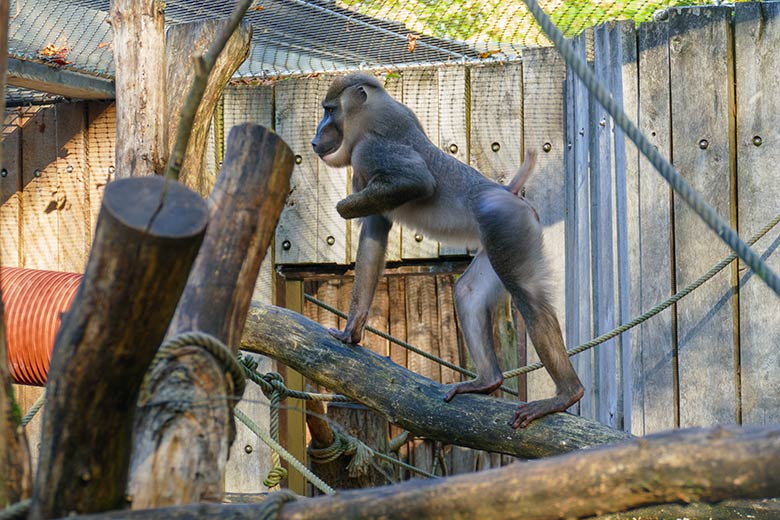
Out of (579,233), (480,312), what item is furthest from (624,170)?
(480,312)

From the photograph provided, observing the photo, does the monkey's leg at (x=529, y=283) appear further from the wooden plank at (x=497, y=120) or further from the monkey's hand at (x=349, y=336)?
the wooden plank at (x=497, y=120)

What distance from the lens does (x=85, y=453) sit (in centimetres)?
199

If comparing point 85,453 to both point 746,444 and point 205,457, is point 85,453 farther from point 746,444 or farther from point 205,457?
point 746,444

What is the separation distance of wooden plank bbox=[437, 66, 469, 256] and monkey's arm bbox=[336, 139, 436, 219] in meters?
1.33

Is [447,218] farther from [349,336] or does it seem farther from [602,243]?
[602,243]

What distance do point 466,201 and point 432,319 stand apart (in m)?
3.59

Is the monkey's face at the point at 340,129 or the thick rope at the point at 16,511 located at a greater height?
the monkey's face at the point at 340,129

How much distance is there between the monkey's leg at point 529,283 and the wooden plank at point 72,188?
10.7 ft

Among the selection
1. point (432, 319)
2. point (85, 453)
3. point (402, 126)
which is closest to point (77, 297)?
point (85, 453)

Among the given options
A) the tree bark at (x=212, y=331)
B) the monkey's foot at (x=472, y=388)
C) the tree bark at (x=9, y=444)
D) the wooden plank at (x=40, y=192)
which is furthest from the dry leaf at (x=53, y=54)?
the tree bark at (x=9, y=444)

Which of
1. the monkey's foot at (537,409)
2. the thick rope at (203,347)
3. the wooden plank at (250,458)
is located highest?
the thick rope at (203,347)

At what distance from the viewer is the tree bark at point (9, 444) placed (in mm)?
2014

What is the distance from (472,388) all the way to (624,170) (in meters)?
1.46

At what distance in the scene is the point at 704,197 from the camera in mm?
4719
